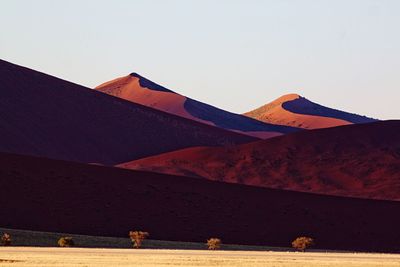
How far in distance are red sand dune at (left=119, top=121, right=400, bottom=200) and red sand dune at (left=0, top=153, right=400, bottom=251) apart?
18881mm

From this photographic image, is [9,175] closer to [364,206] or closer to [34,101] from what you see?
[364,206]

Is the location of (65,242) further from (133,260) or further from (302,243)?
(302,243)

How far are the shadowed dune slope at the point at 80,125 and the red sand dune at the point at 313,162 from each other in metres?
12.0

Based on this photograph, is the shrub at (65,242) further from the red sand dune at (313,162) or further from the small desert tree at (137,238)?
the red sand dune at (313,162)

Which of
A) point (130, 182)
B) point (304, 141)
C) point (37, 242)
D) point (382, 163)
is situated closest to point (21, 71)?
point (304, 141)

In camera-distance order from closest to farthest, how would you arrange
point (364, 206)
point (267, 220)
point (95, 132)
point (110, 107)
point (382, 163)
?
point (267, 220)
point (364, 206)
point (382, 163)
point (95, 132)
point (110, 107)

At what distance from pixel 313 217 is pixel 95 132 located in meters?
73.4

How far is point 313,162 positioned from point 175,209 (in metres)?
42.9

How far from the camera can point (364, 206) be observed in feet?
315

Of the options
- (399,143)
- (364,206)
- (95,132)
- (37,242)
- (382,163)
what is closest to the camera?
(37,242)

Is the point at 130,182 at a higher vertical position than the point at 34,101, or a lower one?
lower

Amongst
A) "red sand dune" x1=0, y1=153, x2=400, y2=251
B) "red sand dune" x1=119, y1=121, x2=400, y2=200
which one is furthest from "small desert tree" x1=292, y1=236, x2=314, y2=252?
"red sand dune" x1=119, y1=121, x2=400, y2=200

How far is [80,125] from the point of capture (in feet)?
523

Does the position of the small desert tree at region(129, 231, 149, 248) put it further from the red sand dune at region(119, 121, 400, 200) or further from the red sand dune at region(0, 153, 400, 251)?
the red sand dune at region(119, 121, 400, 200)
